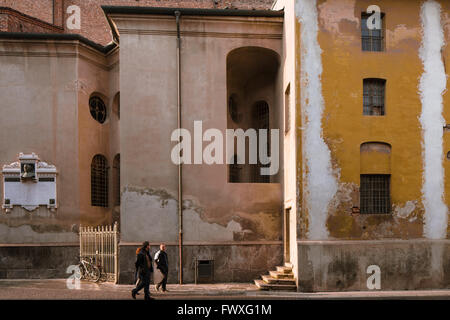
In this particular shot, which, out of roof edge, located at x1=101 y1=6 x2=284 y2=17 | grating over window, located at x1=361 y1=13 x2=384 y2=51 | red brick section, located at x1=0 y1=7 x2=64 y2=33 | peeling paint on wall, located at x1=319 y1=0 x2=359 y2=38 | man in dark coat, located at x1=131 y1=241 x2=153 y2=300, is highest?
red brick section, located at x1=0 y1=7 x2=64 y2=33

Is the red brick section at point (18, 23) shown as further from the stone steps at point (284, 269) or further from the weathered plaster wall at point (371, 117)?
the stone steps at point (284, 269)

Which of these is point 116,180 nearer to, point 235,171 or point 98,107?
point 98,107

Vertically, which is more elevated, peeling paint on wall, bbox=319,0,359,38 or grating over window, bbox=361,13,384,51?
peeling paint on wall, bbox=319,0,359,38

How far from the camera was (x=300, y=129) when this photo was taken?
14.6 meters

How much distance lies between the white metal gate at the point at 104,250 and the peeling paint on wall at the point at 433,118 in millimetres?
10565

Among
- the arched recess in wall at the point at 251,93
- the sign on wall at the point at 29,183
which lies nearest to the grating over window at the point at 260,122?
the arched recess in wall at the point at 251,93

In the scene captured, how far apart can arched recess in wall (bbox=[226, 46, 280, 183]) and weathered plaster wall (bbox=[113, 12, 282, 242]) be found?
4.53ft

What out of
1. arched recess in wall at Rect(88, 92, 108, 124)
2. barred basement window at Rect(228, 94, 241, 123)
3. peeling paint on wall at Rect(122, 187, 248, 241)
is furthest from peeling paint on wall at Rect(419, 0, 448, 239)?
arched recess in wall at Rect(88, 92, 108, 124)

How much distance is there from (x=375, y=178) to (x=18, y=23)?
17950 mm

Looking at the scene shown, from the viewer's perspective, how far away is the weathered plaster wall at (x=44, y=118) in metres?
17.7

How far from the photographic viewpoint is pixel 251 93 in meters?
19.9

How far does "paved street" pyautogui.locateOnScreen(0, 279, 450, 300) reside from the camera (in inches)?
513

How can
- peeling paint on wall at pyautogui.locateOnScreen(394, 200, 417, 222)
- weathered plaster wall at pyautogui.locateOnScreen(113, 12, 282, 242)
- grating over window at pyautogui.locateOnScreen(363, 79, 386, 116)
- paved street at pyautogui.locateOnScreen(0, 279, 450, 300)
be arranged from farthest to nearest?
1. weathered plaster wall at pyautogui.locateOnScreen(113, 12, 282, 242)
2. grating over window at pyautogui.locateOnScreen(363, 79, 386, 116)
3. peeling paint on wall at pyautogui.locateOnScreen(394, 200, 417, 222)
4. paved street at pyautogui.locateOnScreen(0, 279, 450, 300)

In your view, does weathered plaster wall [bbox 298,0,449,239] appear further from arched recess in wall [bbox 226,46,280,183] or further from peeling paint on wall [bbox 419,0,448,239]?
arched recess in wall [bbox 226,46,280,183]
